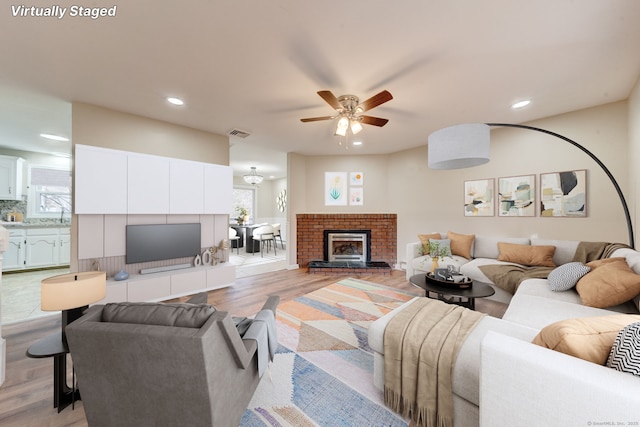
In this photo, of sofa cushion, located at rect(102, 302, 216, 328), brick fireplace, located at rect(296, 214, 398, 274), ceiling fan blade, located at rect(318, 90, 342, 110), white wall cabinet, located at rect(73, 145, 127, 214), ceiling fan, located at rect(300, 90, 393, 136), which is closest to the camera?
sofa cushion, located at rect(102, 302, 216, 328)

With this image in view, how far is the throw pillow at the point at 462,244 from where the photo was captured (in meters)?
3.96

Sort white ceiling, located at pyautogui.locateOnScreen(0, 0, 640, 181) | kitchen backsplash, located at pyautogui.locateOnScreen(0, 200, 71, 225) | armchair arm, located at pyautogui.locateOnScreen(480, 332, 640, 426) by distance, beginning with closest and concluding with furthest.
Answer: armchair arm, located at pyautogui.locateOnScreen(480, 332, 640, 426) < white ceiling, located at pyautogui.locateOnScreen(0, 0, 640, 181) < kitchen backsplash, located at pyautogui.locateOnScreen(0, 200, 71, 225)

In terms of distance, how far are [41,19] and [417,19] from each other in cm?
267

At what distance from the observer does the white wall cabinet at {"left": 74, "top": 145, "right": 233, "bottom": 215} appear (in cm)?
283

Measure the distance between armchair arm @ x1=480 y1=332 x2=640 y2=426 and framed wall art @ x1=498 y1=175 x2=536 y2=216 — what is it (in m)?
3.64

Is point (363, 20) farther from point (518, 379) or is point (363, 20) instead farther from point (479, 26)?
point (518, 379)

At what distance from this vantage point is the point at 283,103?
116 inches

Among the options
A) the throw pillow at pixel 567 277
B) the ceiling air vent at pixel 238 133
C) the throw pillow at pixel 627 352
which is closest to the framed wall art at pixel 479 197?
the throw pillow at pixel 567 277

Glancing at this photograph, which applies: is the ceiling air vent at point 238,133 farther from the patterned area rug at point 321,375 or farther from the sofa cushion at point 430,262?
the sofa cushion at point 430,262

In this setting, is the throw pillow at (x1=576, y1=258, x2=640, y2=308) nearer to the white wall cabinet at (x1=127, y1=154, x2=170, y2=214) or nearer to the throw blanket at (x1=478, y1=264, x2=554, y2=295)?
the throw blanket at (x1=478, y1=264, x2=554, y2=295)

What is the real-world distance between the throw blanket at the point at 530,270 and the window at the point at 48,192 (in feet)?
27.1

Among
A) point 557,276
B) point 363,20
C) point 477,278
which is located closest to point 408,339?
point 557,276

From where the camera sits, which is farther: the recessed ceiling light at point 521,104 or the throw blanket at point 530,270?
the recessed ceiling light at point 521,104

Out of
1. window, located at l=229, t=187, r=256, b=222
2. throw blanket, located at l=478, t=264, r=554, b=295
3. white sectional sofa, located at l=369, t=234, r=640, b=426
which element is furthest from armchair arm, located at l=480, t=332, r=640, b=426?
window, located at l=229, t=187, r=256, b=222
